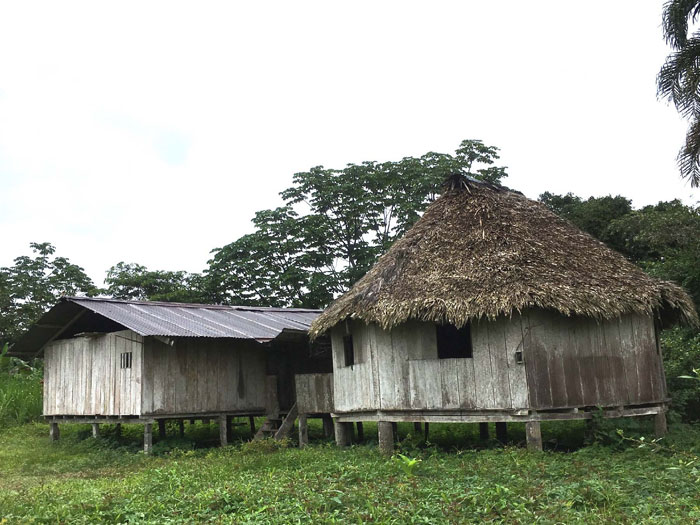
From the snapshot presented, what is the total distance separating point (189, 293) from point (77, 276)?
897 cm

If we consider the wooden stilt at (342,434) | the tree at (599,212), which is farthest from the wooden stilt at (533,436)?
the tree at (599,212)

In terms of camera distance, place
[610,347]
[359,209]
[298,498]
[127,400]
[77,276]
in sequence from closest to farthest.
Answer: [298,498] < [610,347] < [127,400] < [359,209] < [77,276]

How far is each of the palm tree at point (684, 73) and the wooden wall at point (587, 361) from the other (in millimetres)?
5093

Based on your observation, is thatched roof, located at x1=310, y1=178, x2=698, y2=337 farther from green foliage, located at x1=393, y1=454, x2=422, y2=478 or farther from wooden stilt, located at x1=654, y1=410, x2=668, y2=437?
green foliage, located at x1=393, y1=454, x2=422, y2=478

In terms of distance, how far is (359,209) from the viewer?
29.4 m

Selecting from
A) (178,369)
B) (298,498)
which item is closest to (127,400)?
(178,369)

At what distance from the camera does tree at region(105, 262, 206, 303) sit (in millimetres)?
32156

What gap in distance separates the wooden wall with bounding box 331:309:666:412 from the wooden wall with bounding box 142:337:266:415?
4.92m

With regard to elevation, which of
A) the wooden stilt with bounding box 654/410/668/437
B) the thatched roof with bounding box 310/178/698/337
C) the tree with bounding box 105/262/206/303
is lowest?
the wooden stilt with bounding box 654/410/668/437

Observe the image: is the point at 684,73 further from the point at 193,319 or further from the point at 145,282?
the point at 145,282

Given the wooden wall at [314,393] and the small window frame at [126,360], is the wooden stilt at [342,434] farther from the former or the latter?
the small window frame at [126,360]

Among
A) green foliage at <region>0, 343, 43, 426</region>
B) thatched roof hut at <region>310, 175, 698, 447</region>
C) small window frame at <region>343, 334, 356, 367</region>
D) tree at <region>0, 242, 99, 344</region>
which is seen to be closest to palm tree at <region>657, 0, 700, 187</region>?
thatched roof hut at <region>310, 175, 698, 447</region>

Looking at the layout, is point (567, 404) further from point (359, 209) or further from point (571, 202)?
point (571, 202)

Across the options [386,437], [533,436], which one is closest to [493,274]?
[533,436]
